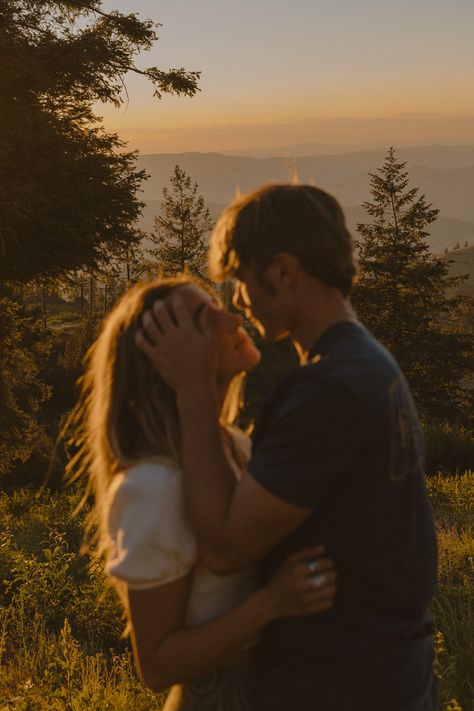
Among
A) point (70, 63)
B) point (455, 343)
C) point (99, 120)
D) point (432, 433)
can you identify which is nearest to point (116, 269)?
point (99, 120)

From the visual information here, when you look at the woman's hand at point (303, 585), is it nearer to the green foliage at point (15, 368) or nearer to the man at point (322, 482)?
the man at point (322, 482)

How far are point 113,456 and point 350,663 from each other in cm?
79

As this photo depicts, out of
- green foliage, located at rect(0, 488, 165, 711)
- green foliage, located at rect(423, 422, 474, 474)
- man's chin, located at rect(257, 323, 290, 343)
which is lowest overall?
green foliage, located at rect(423, 422, 474, 474)

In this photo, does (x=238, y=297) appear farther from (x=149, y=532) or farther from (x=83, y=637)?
(x=83, y=637)

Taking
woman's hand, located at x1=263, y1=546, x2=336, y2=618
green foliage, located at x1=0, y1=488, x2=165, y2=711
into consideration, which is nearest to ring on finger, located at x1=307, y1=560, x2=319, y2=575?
woman's hand, located at x1=263, y1=546, x2=336, y2=618

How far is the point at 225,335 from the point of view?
2.08 m

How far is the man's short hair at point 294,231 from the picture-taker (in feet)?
6.45

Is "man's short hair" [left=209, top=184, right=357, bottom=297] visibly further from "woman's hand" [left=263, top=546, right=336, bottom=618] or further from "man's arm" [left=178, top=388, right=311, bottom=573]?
"woman's hand" [left=263, top=546, right=336, bottom=618]

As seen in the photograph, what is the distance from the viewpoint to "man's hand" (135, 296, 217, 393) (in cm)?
193

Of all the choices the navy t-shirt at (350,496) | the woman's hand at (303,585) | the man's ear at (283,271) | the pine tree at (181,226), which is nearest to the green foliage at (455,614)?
the navy t-shirt at (350,496)

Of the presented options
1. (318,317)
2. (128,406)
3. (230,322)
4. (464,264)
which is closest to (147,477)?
(128,406)

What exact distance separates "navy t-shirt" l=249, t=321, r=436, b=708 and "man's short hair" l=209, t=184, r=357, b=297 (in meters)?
0.21

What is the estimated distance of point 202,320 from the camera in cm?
204

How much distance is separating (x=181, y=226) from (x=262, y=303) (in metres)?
50.8
